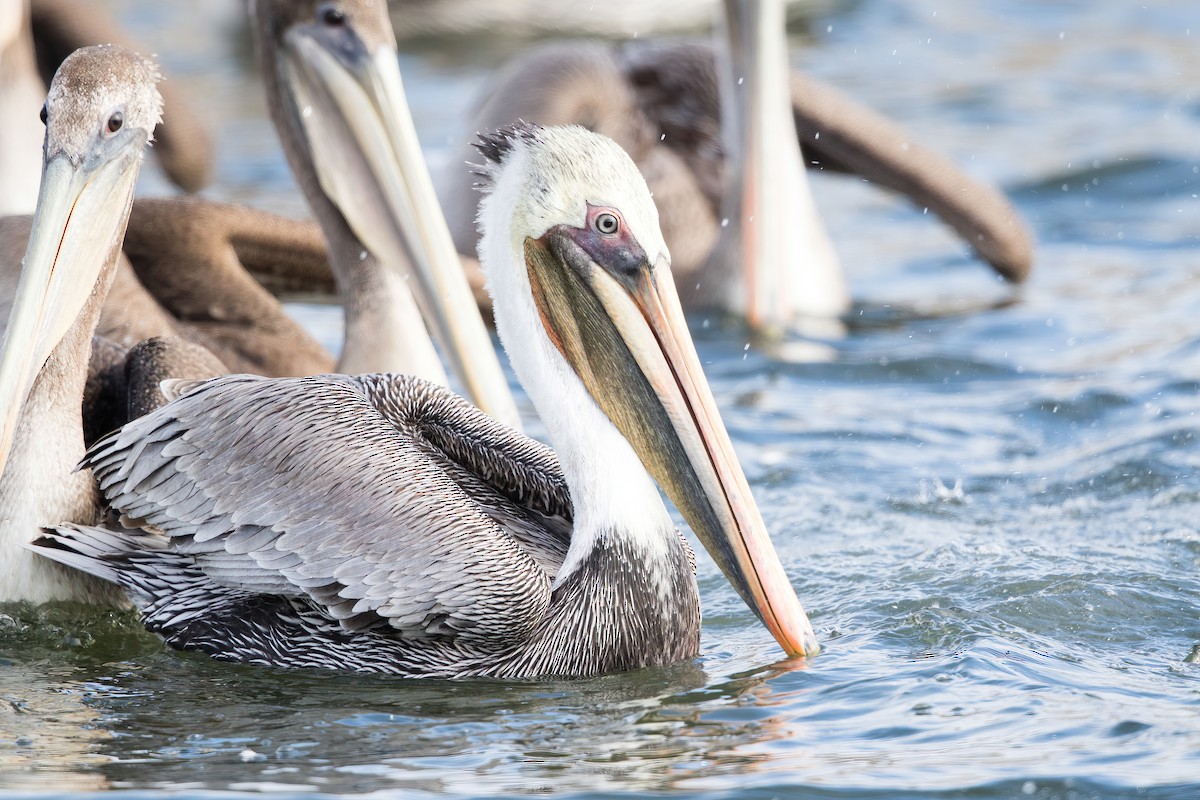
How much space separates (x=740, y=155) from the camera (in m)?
7.27

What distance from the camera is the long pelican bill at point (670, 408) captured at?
12.4ft

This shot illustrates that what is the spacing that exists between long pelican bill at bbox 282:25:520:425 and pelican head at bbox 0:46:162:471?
109cm

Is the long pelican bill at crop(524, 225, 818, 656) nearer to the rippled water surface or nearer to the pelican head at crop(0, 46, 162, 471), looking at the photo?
the rippled water surface

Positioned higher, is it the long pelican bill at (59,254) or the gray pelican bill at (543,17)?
the gray pelican bill at (543,17)

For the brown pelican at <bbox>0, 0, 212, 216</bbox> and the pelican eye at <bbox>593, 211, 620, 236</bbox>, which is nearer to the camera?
the pelican eye at <bbox>593, 211, 620, 236</bbox>

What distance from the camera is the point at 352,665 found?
3.83 metres

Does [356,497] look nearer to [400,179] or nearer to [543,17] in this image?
[400,179]

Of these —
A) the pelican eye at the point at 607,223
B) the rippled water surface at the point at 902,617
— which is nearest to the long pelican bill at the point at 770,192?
the rippled water surface at the point at 902,617

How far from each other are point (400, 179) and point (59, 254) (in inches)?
51.8

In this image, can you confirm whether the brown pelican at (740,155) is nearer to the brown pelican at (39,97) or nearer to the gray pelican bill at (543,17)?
the brown pelican at (39,97)

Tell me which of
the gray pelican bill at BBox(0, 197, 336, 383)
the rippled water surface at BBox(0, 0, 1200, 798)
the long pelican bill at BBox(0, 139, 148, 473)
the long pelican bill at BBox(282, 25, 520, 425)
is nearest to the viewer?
the rippled water surface at BBox(0, 0, 1200, 798)

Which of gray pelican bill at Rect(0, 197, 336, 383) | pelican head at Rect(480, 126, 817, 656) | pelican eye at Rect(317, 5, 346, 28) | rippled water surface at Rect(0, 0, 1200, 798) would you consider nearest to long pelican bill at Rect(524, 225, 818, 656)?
pelican head at Rect(480, 126, 817, 656)

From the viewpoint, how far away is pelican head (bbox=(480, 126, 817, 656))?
3.77 m

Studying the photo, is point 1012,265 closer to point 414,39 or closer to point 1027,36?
point 1027,36
